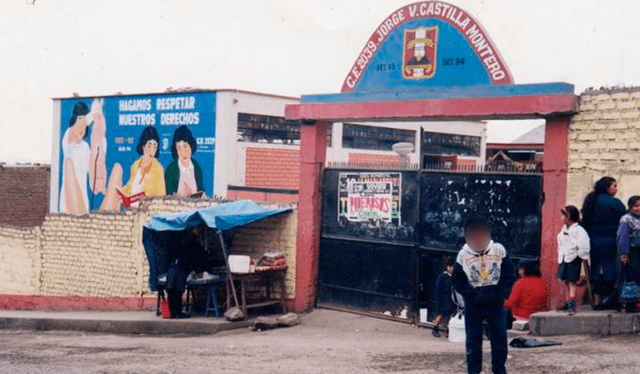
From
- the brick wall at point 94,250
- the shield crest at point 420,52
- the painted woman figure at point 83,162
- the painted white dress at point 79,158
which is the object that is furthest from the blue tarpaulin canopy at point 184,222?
the painted white dress at point 79,158

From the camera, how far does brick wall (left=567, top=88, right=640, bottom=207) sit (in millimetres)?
11367

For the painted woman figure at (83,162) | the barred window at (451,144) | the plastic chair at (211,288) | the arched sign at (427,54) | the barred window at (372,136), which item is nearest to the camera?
the arched sign at (427,54)

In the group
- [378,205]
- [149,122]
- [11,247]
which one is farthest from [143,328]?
[149,122]

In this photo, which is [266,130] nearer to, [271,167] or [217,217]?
[271,167]

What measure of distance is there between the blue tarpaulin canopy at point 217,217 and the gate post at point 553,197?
4863mm

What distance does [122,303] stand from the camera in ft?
59.0

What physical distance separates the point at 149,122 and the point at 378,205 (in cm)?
1494

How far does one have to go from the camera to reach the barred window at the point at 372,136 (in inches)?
1166

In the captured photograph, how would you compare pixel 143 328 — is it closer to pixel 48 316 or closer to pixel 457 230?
pixel 48 316

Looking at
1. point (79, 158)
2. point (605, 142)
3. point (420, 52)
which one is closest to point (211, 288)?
point (420, 52)

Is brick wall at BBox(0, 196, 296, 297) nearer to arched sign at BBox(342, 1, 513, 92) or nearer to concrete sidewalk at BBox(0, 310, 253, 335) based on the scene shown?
concrete sidewalk at BBox(0, 310, 253, 335)

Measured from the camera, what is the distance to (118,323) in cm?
1555

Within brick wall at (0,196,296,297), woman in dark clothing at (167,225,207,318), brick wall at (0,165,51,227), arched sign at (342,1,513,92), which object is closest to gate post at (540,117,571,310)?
arched sign at (342,1,513,92)

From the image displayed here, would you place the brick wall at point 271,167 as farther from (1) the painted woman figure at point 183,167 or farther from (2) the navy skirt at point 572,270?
(2) the navy skirt at point 572,270
